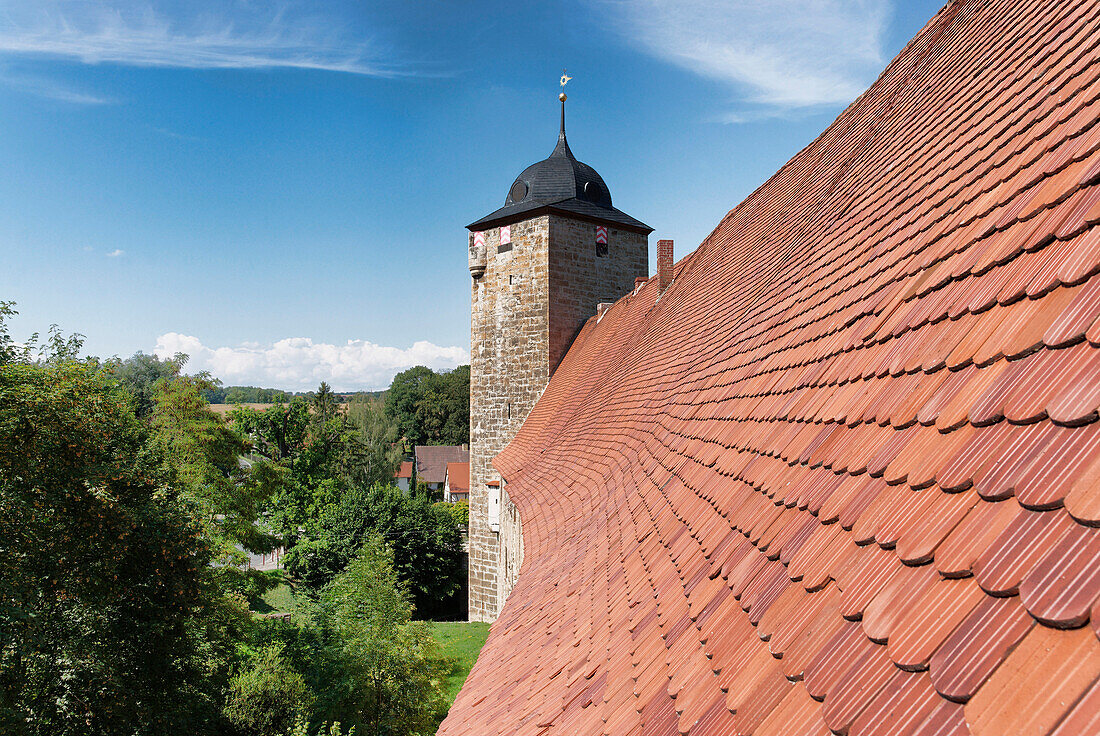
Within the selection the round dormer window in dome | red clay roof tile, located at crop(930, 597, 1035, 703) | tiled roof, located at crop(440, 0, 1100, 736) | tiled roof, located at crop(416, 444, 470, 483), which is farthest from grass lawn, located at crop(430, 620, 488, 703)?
tiled roof, located at crop(416, 444, 470, 483)

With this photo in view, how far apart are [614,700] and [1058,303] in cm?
187

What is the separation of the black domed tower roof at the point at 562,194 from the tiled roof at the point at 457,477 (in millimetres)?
35538

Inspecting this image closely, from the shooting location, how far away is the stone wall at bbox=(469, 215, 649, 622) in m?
18.7

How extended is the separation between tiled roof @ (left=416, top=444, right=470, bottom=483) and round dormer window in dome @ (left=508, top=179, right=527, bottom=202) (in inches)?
1692

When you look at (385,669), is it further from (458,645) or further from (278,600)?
(278,600)

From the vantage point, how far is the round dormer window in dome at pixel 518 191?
20188 millimetres

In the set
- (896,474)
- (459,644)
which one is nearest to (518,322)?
(459,644)

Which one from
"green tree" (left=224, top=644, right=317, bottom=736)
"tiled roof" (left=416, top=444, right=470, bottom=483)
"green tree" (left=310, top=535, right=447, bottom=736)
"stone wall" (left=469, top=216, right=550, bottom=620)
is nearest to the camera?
"green tree" (left=310, top=535, right=447, bottom=736)

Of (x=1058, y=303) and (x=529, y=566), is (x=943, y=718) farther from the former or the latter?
(x=529, y=566)

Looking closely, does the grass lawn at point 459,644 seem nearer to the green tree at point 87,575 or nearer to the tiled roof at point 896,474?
the green tree at point 87,575

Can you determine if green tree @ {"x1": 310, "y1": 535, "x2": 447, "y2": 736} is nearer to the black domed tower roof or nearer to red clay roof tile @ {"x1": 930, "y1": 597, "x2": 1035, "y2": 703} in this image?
the black domed tower roof

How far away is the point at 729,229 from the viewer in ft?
27.1

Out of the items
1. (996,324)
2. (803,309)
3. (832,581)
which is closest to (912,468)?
(832,581)

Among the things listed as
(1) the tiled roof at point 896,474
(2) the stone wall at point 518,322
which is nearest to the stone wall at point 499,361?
(2) the stone wall at point 518,322
